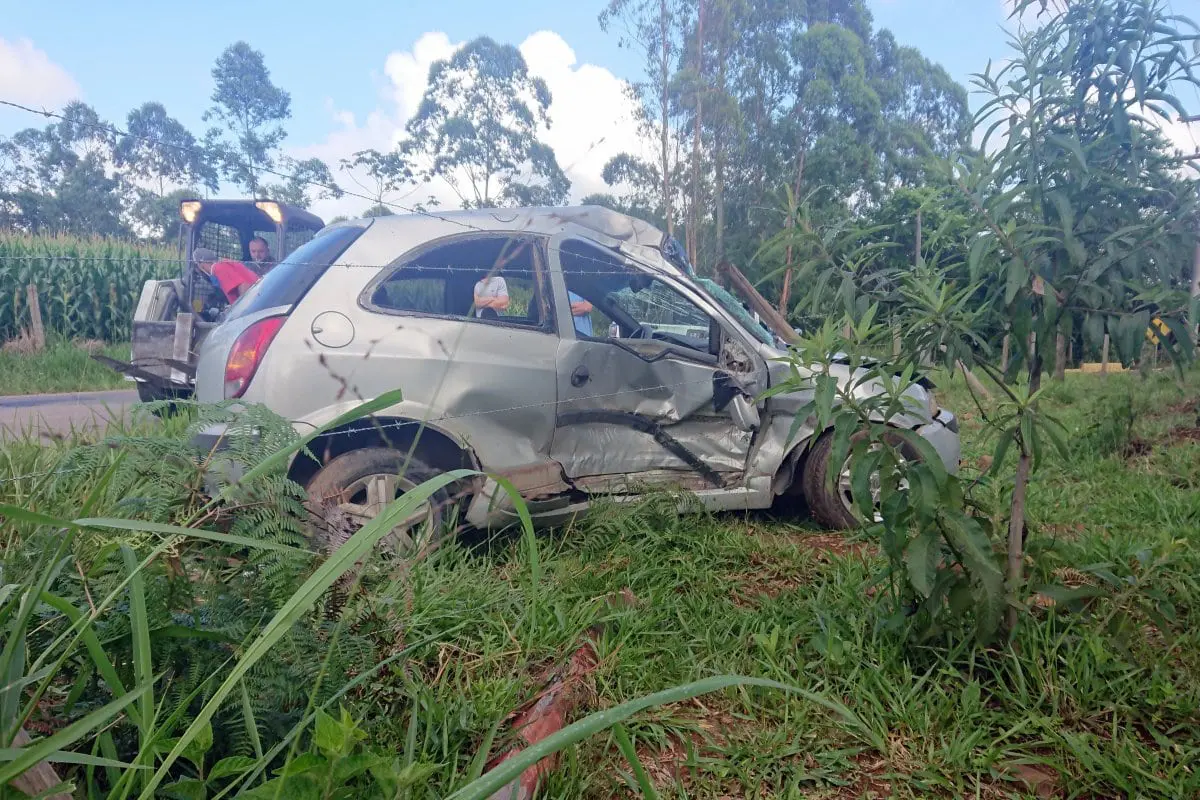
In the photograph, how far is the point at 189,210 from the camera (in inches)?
80.0

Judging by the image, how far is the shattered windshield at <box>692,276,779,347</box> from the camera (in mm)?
3748

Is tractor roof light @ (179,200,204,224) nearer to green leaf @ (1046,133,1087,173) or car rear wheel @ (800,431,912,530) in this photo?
green leaf @ (1046,133,1087,173)

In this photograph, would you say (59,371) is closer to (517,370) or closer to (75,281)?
(75,281)

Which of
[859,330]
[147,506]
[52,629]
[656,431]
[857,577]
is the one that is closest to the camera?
[52,629]

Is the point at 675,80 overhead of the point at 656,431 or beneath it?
overhead

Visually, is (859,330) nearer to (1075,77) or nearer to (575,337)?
(1075,77)

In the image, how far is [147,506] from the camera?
64.4 inches

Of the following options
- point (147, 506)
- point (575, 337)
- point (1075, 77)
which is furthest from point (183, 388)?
point (1075, 77)

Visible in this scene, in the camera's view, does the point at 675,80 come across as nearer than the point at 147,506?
No

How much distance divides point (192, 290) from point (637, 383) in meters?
1.88

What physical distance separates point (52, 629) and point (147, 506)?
29 centimetres

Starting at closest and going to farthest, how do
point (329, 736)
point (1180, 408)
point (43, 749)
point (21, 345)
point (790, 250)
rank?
point (43, 749), point (329, 736), point (21, 345), point (790, 250), point (1180, 408)

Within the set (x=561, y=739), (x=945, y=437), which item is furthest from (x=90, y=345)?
(x=945, y=437)

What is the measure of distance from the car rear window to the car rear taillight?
0.19 ft
